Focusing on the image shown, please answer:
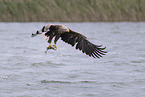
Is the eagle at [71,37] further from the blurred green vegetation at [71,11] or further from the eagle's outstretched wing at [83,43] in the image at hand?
the blurred green vegetation at [71,11]

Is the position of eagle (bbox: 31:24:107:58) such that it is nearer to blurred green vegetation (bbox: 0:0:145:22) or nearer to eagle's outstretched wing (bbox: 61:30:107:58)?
eagle's outstretched wing (bbox: 61:30:107:58)

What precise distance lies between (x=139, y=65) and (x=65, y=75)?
10.0 feet

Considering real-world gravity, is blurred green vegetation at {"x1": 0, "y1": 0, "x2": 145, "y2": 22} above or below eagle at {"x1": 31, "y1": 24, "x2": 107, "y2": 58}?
above

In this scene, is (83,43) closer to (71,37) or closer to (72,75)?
(71,37)

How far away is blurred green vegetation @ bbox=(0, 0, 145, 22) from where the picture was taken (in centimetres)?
3856

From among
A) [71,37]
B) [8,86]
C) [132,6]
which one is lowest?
[8,86]

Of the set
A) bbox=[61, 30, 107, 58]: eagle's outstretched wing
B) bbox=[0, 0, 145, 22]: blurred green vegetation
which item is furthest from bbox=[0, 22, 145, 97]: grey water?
bbox=[0, 0, 145, 22]: blurred green vegetation

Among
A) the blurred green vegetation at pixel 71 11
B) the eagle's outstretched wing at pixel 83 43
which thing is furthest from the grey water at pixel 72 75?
the blurred green vegetation at pixel 71 11

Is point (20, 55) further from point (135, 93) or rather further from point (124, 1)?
point (124, 1)

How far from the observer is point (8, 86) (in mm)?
10258

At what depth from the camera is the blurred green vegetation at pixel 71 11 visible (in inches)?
1518

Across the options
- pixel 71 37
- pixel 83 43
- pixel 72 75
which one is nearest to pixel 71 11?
pixel 72 75

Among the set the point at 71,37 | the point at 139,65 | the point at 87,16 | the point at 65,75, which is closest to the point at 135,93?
the point at 71,37

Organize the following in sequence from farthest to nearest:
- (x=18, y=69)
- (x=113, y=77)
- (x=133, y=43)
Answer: (x=133, y=43) → (x=18, y=69) → (x=113, y=77)
